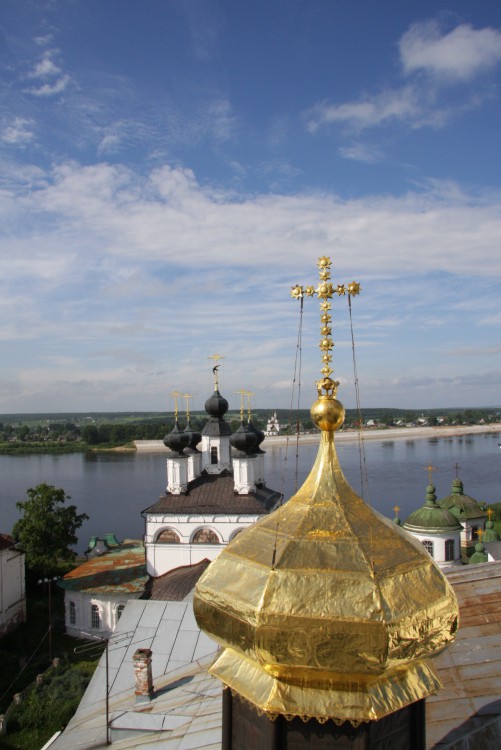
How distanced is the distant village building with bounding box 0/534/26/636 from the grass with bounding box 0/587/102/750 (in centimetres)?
25

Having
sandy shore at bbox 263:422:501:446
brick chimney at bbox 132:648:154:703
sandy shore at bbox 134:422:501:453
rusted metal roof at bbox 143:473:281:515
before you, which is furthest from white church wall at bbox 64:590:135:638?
sandy shore at bbox 263:422:501:446

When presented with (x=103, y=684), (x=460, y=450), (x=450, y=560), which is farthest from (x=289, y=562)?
(x=460, y=450)

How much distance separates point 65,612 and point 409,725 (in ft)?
41.9

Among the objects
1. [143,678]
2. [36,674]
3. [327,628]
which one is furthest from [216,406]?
[327,628]

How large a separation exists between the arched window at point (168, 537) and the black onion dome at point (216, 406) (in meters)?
3.13

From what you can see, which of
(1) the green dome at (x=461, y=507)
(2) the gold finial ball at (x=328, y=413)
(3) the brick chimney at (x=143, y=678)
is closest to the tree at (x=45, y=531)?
(1) the green dome at (x=461, y=507)

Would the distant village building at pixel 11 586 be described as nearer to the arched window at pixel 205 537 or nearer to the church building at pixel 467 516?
the arched window at pixel 205 537

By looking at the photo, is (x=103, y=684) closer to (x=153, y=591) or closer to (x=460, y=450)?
(x=153, y=591)

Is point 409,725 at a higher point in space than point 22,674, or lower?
higher

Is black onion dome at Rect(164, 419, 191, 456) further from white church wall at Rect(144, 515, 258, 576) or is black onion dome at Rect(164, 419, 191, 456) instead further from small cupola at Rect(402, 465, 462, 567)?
small cupola at Rect(402, 465, 462, 567)

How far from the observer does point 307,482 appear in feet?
7.13

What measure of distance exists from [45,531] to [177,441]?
480 cm

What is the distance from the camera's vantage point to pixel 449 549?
1294 cm

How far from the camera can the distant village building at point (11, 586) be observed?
1276 cm
